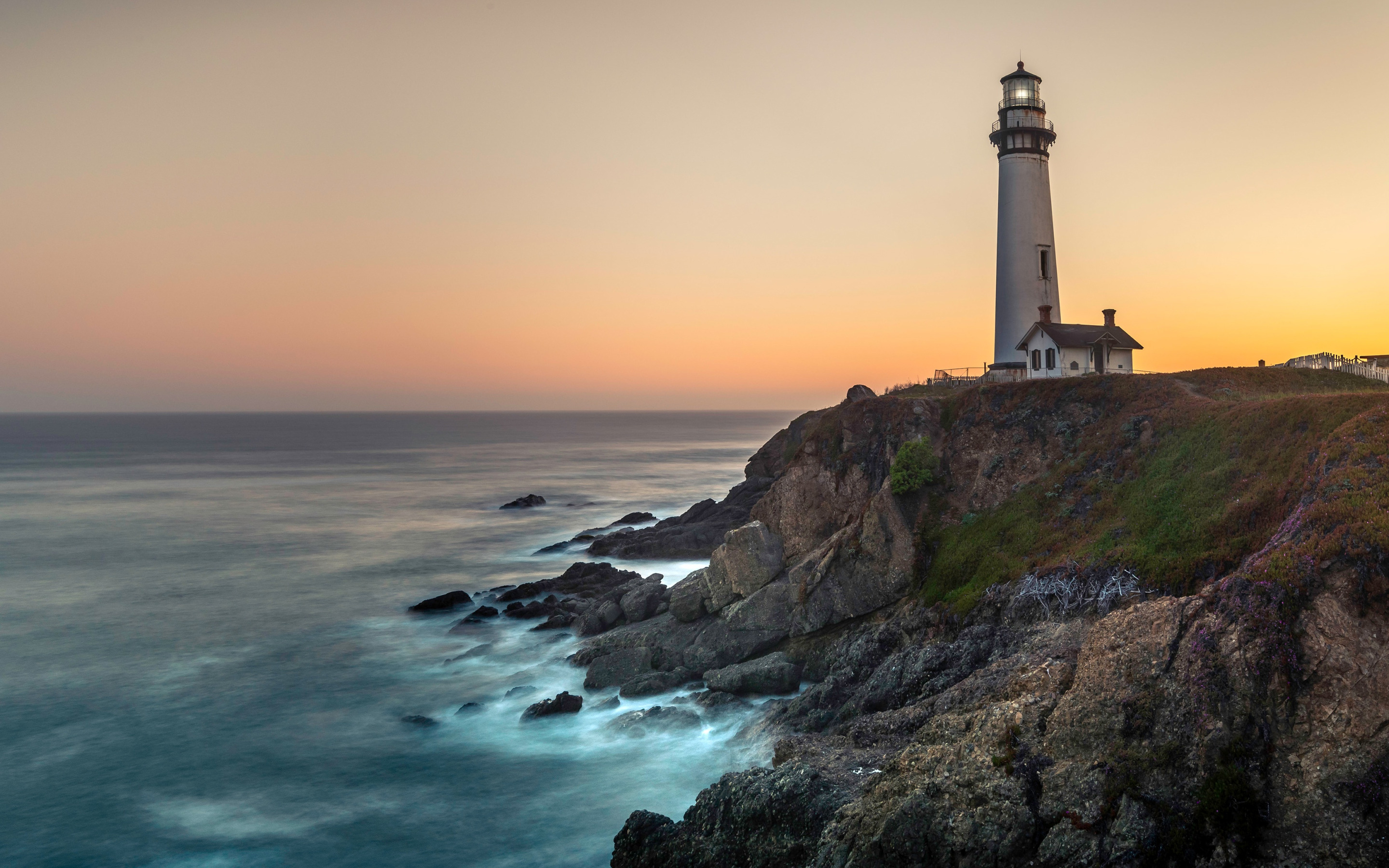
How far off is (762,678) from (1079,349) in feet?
77.5

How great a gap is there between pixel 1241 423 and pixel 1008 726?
1287 centimetres

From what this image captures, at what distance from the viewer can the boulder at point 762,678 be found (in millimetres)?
23656

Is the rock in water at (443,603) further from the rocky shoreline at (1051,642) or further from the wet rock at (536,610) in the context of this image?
the rocky shoreline at (1051,642)

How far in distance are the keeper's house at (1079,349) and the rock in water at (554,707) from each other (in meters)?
25.1

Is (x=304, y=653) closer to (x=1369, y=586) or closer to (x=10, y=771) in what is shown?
(x=10, y=771)

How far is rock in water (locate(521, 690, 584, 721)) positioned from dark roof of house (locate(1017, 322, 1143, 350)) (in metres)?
26.9

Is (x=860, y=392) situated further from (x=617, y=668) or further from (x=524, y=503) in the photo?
(x=524, y=503)

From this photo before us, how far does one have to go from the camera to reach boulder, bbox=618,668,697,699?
25391 millimetres

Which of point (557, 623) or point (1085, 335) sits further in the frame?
point (1085, 335)

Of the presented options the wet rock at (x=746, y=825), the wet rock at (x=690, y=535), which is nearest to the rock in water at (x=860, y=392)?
the wet rock at (x=690, y=535)

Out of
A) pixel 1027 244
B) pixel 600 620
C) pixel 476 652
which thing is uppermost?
pixel 1027 244

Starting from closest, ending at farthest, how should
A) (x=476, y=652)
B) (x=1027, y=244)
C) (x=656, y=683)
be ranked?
(x=656, y=683) < (x=476, y=652) < (x=1027, y=244)

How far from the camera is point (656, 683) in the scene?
83.7 feet

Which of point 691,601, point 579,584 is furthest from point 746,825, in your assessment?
point 579,584
